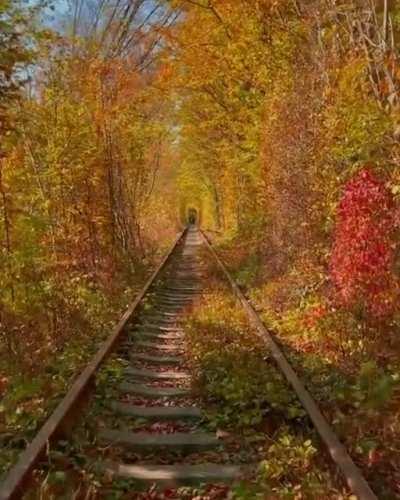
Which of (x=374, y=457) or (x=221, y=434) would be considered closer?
(x=374, y=457)

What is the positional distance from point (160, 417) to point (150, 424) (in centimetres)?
14

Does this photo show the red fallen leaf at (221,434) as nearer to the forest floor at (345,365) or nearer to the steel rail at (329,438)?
the steel rail at (329,438)

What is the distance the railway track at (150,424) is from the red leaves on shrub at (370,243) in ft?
3.85

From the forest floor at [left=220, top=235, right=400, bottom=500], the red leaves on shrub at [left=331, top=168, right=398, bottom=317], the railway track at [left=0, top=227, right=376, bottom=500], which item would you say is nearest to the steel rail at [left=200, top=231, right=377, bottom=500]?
the railway track at [left=0, top=227, right=376, bottom=500]

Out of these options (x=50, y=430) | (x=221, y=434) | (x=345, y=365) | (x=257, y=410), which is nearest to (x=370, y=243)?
(x=345, y=365)

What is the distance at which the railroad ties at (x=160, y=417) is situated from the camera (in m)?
4.48

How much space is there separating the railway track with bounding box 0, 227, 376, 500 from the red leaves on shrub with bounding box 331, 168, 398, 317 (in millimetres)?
1175

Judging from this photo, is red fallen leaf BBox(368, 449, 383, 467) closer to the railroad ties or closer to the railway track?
the railway track

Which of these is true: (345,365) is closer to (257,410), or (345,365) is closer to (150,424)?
(257,410)

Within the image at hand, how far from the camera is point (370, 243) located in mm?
6914

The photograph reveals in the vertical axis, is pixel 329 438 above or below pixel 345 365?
above

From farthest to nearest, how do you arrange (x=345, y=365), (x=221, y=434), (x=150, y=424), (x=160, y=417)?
(x=345, y=365) < (x=160, y=417) < (x=150, y=424) < (x=221, y=434)

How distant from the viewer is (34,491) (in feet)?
13.2

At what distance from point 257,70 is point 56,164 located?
244 inches
